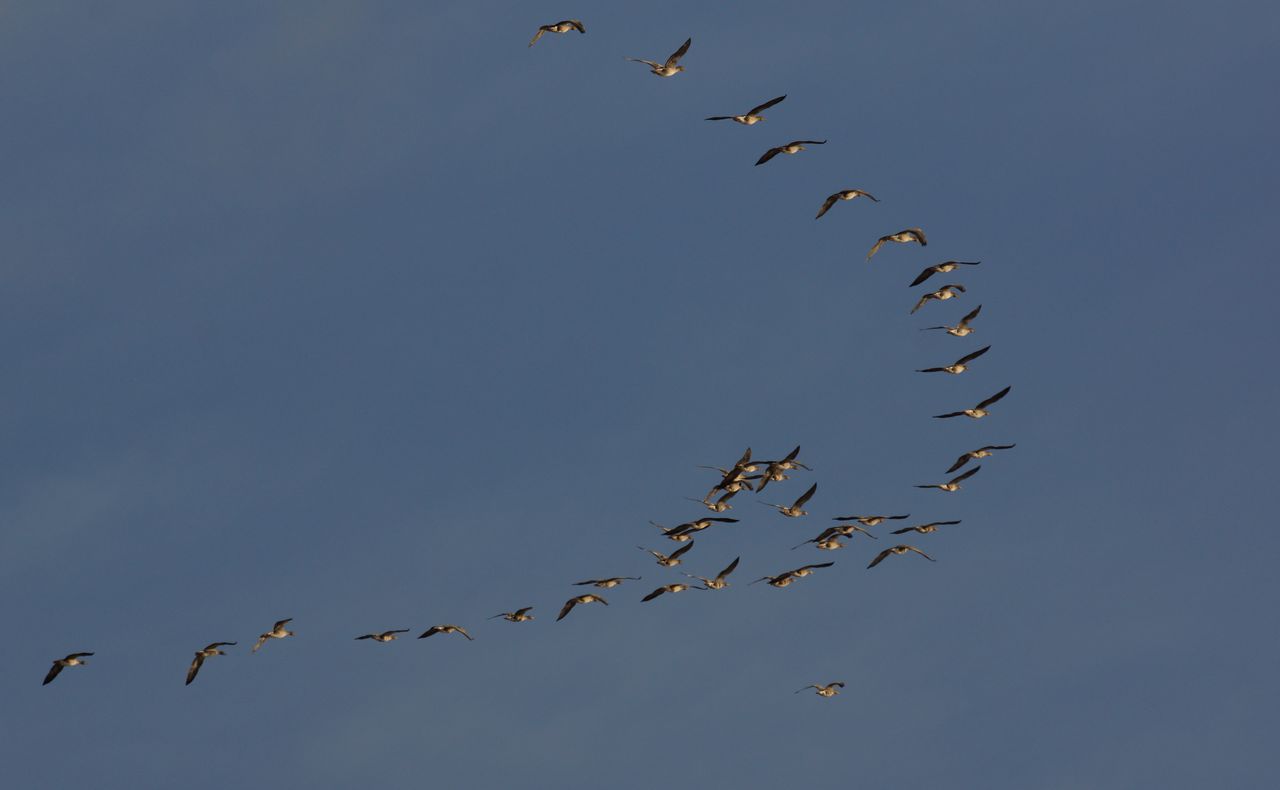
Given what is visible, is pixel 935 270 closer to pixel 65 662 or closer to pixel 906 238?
pixel 906 238

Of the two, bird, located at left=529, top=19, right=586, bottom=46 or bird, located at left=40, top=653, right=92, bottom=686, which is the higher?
bird, located at left=529, top=19, right=586, bottom=46

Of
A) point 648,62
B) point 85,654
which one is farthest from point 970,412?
point 85,654

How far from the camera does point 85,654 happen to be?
12619cm

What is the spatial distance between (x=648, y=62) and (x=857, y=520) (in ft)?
96.6

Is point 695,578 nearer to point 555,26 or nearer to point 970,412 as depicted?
point 970,412

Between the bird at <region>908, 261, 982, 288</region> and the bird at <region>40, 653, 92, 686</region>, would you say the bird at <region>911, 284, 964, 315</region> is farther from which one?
the bird at <region>40, 653, 92, 686</region>

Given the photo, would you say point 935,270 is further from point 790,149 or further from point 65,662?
point 65,662

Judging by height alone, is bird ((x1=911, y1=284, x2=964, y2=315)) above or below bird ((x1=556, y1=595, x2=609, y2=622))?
above

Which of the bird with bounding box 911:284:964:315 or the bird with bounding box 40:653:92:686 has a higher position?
the bird with bounding box 911:284:964:315

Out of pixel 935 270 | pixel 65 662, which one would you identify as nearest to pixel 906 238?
pixel 935 270

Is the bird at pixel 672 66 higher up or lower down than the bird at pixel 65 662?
higher up

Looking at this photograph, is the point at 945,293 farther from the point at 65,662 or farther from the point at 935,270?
the point at 65,662

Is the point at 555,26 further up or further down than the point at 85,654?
further up

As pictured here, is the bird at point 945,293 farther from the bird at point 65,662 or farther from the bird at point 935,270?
the bird at point 65,662
